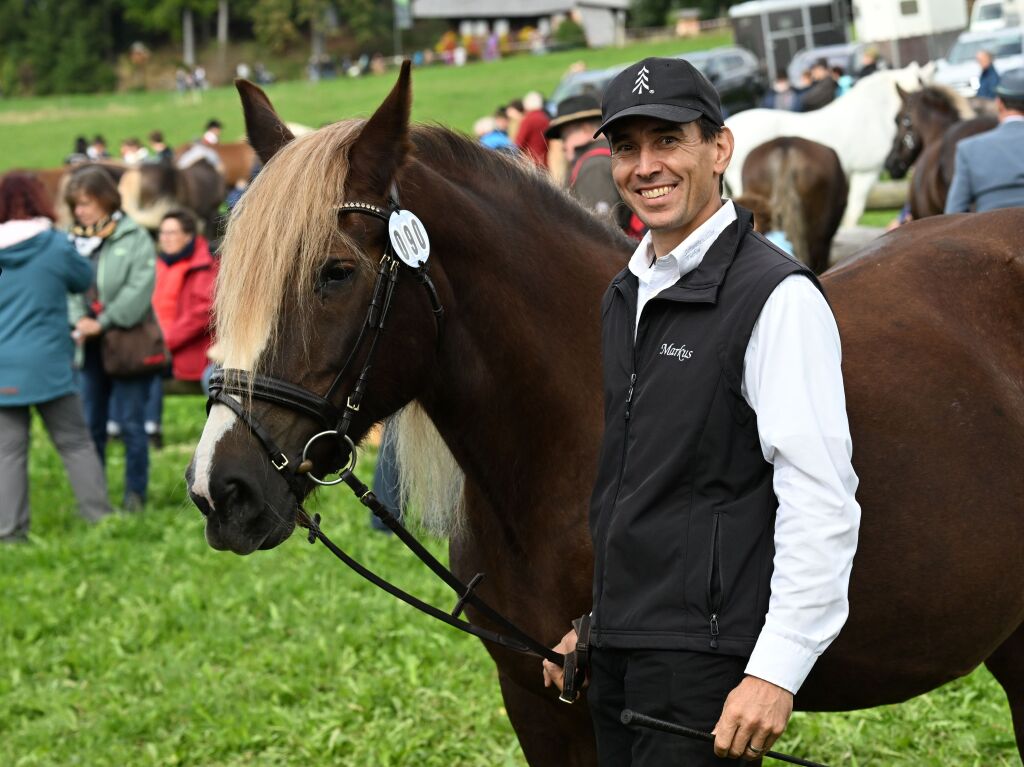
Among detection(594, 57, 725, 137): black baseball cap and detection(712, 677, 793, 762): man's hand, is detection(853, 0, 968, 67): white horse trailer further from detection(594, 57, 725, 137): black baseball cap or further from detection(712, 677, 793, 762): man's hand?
detection(712, 677, 793, 762): man's hand

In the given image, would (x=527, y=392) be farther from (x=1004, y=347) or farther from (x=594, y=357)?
(x=1004, y=347)

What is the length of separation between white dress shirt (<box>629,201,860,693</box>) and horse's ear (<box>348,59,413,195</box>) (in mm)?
939

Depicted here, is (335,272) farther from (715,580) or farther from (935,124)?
(935,124)

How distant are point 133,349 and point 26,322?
0.92 meters

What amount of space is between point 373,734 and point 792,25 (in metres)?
37.0

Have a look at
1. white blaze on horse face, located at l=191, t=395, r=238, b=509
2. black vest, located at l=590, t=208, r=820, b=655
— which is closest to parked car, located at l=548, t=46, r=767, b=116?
white blaze on horse face, located at l=191, t=395, r=238, b=509

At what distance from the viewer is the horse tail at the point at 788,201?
12.6 meters

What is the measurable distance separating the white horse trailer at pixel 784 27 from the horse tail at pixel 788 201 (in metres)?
25.0

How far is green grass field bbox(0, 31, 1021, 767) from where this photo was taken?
4.51m

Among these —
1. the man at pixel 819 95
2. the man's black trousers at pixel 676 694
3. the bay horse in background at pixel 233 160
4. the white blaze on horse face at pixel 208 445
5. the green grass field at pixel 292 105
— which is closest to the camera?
the man's black trousers at pixel 676 694

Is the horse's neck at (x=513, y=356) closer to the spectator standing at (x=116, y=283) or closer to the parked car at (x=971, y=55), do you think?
the spectator standing at (x=116, y=283)

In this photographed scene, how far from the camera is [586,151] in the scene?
7.43 meters

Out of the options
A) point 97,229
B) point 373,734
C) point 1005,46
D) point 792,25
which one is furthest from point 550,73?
point 373,734

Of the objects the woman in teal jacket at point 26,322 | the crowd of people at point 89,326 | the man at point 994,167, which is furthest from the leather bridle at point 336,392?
the woman in teal jacket at point 26,322
